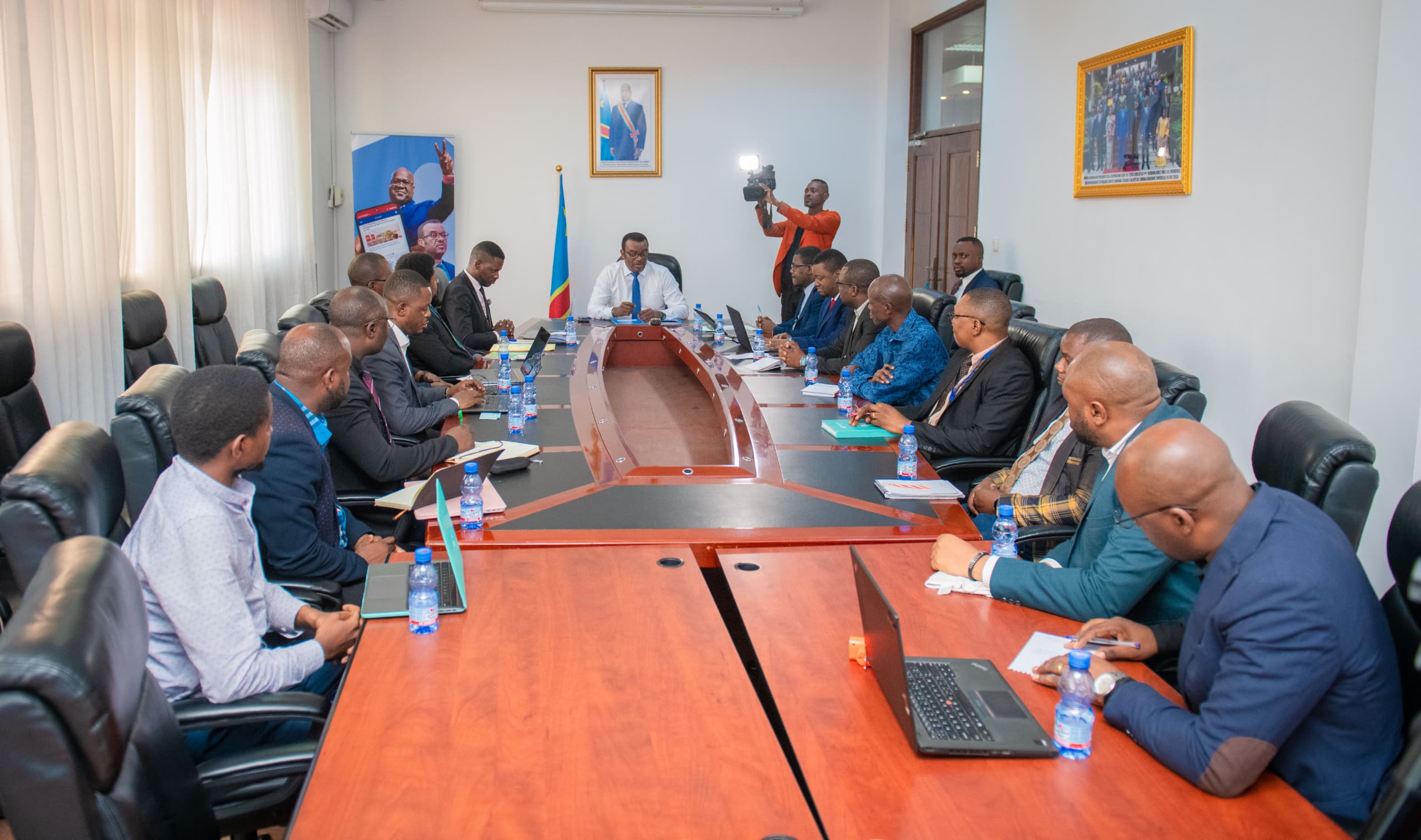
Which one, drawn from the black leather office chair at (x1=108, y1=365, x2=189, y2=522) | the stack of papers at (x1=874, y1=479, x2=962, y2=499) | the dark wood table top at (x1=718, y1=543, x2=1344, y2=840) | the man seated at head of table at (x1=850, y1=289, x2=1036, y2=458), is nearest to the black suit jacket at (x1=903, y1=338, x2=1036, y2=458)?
the man seated at head of table at (x1=850, y1=289, x2=1036, y2=458)

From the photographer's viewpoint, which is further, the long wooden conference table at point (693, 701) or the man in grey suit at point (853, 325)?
the man in grey suit at point (853, 325)

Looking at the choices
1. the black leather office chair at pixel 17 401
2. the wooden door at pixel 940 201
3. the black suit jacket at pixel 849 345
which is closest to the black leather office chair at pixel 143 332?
the black leather office chair at pixel 17 401

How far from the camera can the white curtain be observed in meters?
3.99

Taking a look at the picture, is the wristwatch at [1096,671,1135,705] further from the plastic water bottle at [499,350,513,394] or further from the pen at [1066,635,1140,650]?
the plastic water bottle at [499,350,513,394]

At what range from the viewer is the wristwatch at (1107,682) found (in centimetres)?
170

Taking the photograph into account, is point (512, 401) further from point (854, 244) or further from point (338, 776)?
point (854, 244)

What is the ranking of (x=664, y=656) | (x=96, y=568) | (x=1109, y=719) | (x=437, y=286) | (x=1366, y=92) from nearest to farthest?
(x=96, y=568)
(x=1109, y=719)
(x=664, y=656)
(x=1366, y=92)
(x=437, y=286)

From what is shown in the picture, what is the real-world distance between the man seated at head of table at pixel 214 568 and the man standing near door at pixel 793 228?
5.74 metres

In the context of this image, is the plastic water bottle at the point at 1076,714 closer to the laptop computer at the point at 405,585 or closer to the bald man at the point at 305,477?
the laptop computer at the point at 405,585

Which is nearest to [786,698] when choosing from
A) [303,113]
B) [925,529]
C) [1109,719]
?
[1109,719]

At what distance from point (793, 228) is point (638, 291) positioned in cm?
164

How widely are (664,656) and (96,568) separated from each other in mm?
918

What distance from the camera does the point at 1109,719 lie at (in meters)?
1.64

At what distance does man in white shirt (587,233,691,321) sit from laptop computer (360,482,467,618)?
192 inches
